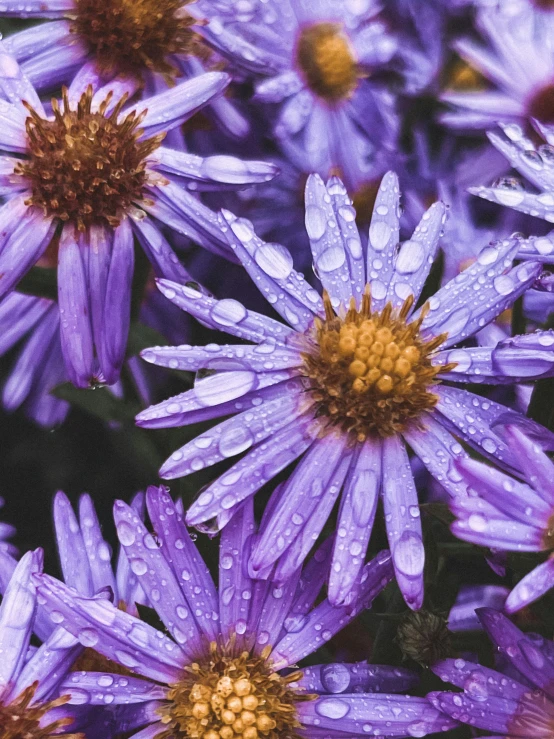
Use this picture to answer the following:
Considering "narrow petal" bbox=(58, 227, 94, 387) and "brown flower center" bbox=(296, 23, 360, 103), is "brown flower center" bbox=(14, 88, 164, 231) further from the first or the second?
"brown flower center" bbox=(296, 23, 360, 103)

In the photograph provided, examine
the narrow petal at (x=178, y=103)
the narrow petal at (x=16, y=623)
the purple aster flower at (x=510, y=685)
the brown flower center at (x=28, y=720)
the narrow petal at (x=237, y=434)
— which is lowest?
the purple aster flower at (x=510, y=685)

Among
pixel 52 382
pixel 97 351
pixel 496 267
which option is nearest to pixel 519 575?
pixel 496 267

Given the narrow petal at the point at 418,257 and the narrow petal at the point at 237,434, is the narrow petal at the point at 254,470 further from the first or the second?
the narrow petal at the point at 418,257

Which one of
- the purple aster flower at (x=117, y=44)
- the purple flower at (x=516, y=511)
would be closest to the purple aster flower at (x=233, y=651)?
the purple flower at (x=516, y=511)

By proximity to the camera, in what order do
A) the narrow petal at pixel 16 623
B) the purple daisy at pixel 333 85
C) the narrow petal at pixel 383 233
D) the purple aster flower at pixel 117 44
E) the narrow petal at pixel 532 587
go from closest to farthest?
the narrow petal at pixel 532 587, the narrow petal at pixel 16 623, the narrow petal at pixel 383 233, the purple aster flower at pixel 117 44, the purple daisy at pixel 333 85

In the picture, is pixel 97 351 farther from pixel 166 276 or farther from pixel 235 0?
pixel 235 0

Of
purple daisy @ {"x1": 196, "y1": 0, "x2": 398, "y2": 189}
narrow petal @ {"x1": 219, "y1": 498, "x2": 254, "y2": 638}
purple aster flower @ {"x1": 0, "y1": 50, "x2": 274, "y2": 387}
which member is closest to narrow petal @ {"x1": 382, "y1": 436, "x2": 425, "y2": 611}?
narrow petal @ {"x1": 219, "y1": 498, "x2": 254, "y2": 638}

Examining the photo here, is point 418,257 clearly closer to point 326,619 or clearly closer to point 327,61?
point 326,619
